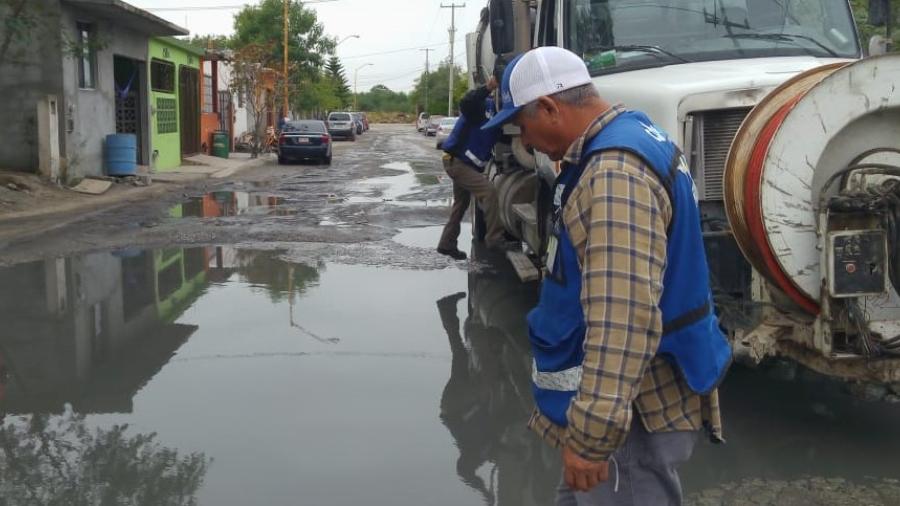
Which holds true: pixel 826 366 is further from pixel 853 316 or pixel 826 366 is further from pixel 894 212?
pixel 894 212

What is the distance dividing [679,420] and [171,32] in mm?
23867

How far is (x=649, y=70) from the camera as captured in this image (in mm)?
6840

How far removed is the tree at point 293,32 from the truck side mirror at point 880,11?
2124 inches

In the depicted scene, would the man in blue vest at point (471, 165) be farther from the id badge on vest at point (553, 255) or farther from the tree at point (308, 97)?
the tree at point (308, 97)

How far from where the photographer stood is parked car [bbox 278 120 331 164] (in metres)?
31.2

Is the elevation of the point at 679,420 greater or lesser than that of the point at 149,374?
greater

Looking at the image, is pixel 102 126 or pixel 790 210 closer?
pixel 790 210

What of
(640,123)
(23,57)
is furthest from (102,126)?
(640,123)

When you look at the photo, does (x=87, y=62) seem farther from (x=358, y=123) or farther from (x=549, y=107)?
(x=358, y=123)

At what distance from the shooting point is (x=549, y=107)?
281 cm

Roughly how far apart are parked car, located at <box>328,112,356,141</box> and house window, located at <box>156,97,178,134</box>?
89.4ft

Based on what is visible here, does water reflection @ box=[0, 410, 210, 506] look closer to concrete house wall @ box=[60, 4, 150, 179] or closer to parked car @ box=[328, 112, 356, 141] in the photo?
concrete house wall @ box=[60, 4, 150, 179]

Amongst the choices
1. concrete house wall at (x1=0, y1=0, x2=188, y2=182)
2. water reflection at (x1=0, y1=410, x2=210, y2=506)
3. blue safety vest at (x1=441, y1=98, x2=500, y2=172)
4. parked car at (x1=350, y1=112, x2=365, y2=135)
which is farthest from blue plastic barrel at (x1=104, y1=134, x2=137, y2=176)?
parked car at (x1=350, y1=112, x2=365, y2=135)

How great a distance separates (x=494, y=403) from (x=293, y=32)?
2241 inches
